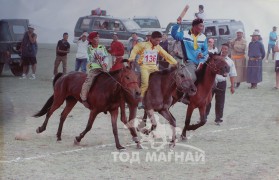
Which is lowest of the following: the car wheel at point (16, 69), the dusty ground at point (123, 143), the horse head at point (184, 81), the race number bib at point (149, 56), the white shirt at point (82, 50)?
the car wheel at point (16, 69)

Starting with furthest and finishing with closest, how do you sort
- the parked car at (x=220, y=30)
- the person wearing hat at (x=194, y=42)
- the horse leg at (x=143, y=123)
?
the parked car at (x=220, y=30)
the horse leg at (x=143, y=123)
the person wearing hat at (x=194, y=42)


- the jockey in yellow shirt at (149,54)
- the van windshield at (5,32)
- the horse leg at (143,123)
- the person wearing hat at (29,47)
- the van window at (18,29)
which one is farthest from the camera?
the van window at (18,29)

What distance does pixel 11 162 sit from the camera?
388 inches

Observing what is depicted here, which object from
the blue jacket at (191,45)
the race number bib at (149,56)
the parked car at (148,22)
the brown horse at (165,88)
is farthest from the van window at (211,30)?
the brown horse at (165,88)

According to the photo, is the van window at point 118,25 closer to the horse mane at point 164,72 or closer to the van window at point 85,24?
the van window at point 85,24

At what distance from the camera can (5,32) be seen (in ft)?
80.5

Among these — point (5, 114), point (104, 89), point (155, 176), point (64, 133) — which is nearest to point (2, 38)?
point (5, 114)

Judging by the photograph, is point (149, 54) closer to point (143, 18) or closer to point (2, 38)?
point (2, 38)

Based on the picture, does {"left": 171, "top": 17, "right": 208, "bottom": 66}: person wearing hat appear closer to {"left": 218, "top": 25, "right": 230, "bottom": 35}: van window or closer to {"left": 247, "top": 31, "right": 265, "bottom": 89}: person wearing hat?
{"left": 247, "top": 31, "right": 265, "bottom": 89}: person wearing hat

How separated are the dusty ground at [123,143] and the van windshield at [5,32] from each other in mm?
5704

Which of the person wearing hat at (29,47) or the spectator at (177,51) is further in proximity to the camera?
the person wearing hat at (29,47)

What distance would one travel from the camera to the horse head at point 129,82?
10.8 meters

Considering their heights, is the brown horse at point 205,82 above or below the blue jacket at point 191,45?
below

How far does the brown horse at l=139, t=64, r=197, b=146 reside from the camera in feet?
38.4
